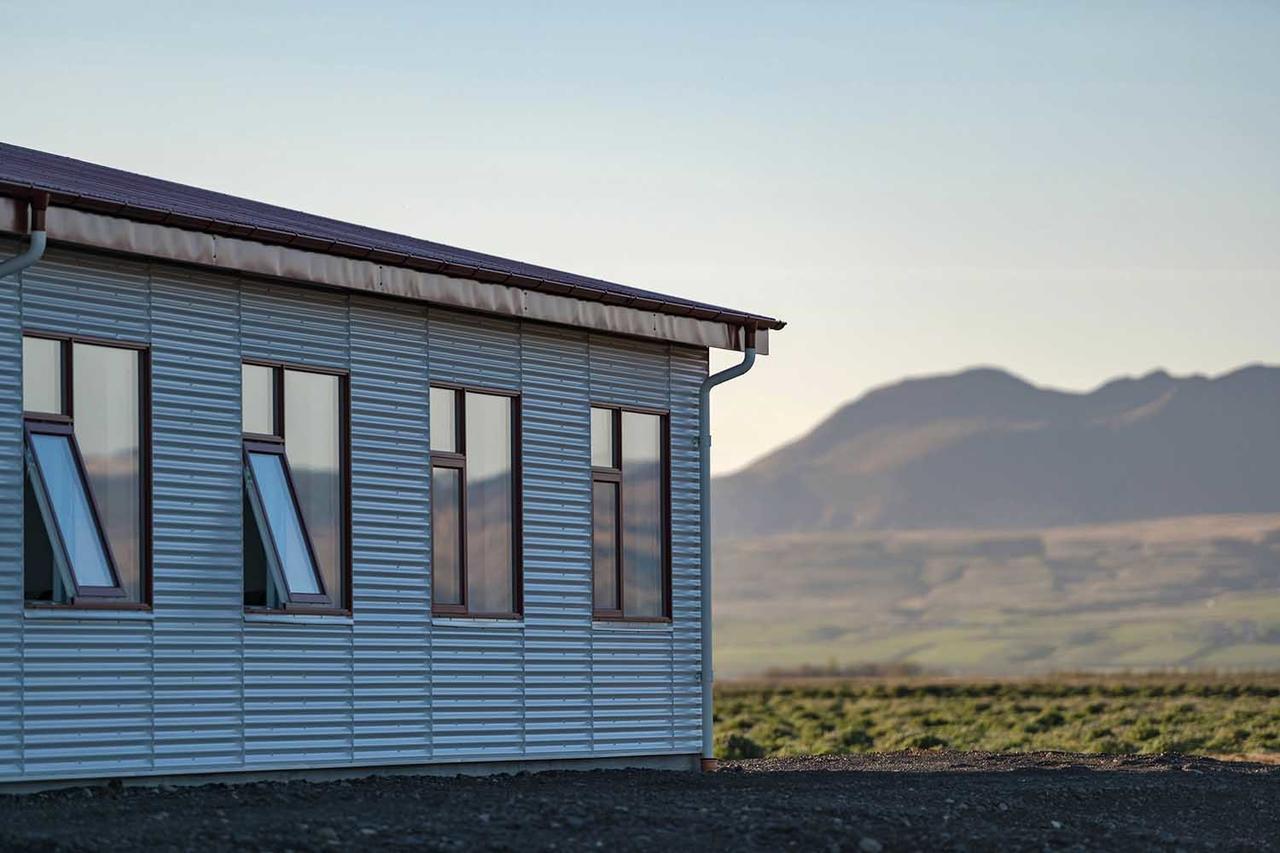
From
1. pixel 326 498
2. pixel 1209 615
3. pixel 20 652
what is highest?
pixel 326 498

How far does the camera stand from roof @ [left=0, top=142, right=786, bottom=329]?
42.6ft

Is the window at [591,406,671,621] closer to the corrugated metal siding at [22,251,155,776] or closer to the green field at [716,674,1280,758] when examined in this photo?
the corrugated metal siding at [22,251,155,776]

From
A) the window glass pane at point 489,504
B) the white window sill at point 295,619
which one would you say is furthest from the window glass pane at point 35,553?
the window glass pane at point 489,504

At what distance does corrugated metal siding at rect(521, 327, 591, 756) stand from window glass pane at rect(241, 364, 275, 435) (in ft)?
8.65

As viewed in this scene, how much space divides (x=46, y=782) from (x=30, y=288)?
2.95 metres

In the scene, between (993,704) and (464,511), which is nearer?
(464,511)

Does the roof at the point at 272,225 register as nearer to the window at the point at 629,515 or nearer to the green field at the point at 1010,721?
the window at the point at 629,515

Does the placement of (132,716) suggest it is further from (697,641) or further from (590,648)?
(697,641)

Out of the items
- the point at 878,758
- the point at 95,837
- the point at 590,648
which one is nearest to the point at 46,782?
the point at 95,837

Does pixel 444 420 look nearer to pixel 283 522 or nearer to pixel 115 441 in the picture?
pixel 283 522

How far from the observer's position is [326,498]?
1459 centimetres

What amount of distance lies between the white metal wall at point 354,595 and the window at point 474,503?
0.14 m

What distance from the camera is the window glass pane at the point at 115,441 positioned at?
1296 cm

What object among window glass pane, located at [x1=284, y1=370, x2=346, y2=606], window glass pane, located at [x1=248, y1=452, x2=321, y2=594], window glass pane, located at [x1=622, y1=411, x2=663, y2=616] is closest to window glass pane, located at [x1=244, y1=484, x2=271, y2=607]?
window glass pane, located at [x1=248, y1=452, x2=321, y2=594]
